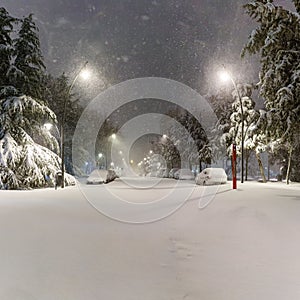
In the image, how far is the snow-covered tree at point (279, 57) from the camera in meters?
17.1

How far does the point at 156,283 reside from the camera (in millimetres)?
4047

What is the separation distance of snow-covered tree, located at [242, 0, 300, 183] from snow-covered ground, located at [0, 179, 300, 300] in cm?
1035

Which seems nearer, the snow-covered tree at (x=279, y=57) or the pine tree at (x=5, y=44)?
the snow-covered tree at (x=279, y=57)

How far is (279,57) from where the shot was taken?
59.6 ft

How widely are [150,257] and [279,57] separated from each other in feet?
53.6

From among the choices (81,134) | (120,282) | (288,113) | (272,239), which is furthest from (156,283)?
(81,134)

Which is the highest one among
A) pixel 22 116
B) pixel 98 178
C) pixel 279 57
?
pixel 279 57

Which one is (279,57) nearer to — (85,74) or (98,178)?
(85,74)

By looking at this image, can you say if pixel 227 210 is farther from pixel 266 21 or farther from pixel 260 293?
pixel 266 21

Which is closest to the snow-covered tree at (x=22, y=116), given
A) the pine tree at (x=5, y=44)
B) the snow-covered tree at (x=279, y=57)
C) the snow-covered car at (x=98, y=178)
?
the pine tree at (x=5, y=44)

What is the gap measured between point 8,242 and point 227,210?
20.4ft

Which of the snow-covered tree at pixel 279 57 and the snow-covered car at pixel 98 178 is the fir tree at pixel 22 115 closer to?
the snow-covered car at pixel 98 178

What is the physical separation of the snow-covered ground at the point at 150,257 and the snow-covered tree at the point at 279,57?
408 inches

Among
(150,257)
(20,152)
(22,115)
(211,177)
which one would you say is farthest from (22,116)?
(150,257)
